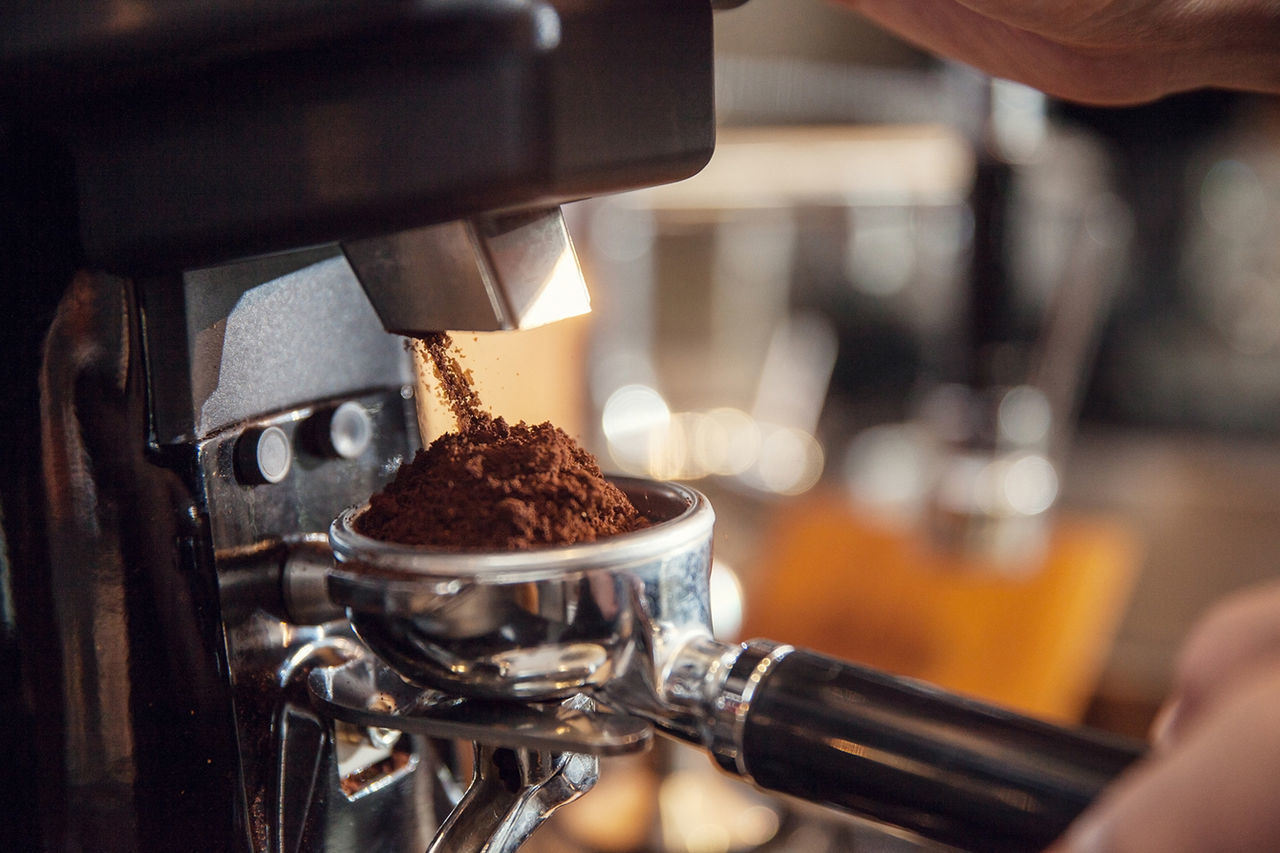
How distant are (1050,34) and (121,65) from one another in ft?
0.97

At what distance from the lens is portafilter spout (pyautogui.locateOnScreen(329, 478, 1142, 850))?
240mm

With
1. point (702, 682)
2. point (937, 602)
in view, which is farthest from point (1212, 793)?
point (937, 602)

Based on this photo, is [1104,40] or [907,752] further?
[1104,40]

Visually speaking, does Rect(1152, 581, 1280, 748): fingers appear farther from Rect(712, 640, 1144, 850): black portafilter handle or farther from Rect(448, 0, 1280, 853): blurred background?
Rect(448, 0, 1280, 853): blurred background

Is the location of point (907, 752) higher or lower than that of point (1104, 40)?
lower

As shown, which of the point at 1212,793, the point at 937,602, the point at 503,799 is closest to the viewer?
the point at 1212,793

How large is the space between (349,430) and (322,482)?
0.02 m

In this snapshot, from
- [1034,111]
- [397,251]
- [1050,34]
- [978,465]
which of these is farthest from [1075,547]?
[397,251]

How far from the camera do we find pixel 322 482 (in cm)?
34

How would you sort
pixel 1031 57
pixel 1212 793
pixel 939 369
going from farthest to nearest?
pixel 939 369 → pixel 1031 57 → pixel 1212 793

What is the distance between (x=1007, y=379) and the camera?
1137 millimetres

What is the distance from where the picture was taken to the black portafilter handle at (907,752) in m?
0.24

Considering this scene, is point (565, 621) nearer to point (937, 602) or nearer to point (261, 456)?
point (261, 456)

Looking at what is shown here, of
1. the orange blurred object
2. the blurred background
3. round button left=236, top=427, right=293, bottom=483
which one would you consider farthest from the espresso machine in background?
the orange blurred object
